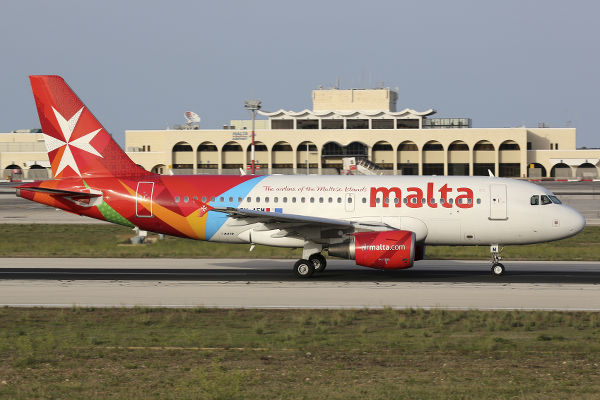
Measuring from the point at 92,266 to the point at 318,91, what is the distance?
5059 inches

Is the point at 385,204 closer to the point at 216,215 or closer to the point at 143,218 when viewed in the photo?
the point at 216,215

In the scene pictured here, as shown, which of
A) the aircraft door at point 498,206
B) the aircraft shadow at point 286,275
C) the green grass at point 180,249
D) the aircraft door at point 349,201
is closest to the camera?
the aircraft shadow at point 286,275

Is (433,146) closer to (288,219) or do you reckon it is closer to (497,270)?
(497,270)

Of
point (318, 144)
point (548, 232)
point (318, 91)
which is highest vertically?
point (318, 91)

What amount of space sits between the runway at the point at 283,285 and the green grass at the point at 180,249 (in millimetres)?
2796

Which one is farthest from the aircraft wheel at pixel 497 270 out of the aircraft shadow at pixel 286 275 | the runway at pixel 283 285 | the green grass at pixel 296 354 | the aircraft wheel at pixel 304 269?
the green grass at pixel 296 354

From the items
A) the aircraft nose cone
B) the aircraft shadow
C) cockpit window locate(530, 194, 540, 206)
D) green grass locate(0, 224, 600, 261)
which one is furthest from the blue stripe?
the aircraft nose cone

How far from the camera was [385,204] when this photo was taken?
30.8 metres

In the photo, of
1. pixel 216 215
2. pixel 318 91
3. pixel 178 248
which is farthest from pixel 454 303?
pixel 318 91

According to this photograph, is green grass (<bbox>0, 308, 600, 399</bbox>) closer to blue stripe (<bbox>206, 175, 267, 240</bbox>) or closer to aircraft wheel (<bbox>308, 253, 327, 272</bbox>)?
aircraft wheel (<bbox>308, 253, 327, 272</bbox>)

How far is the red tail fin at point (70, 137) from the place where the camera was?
1260 inches

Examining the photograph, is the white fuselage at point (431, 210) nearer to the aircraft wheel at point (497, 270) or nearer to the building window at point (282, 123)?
the aircraft wheel at point (497, 270)

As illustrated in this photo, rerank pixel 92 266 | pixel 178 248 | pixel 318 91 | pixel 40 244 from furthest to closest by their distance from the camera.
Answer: pixel 318 91, pixel 40 244, pixel 178 248, pixel 92 266

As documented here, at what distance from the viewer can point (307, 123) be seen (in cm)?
15212
